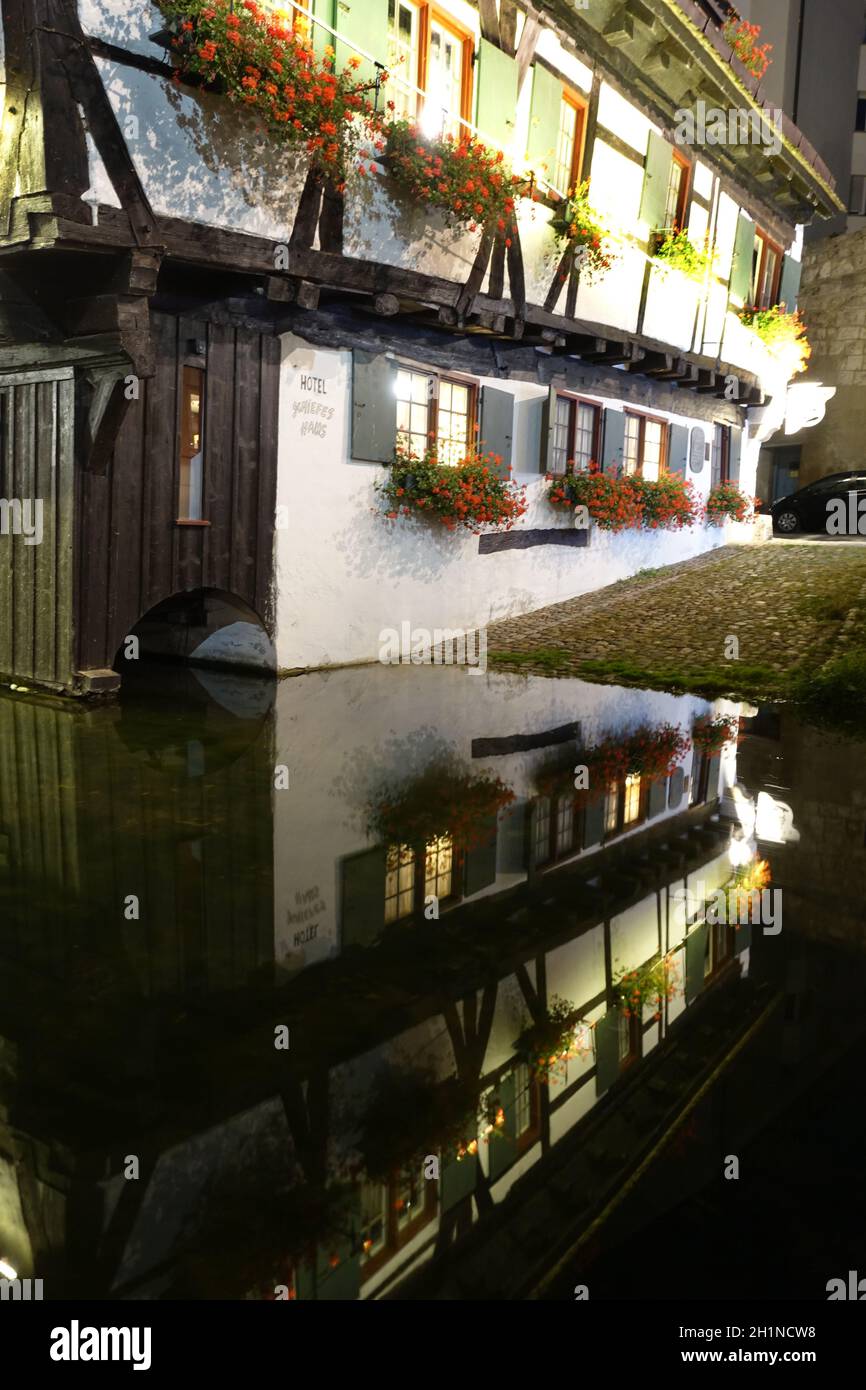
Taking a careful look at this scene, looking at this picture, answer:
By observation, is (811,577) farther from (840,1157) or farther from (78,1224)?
(78,1224)

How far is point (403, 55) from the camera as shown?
35.0 feet

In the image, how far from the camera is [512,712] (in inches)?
382

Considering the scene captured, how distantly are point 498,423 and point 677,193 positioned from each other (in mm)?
6043

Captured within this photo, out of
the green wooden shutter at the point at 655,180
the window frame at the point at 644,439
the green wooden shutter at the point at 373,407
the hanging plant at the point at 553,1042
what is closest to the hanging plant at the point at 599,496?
the window frame at the point at 644,439

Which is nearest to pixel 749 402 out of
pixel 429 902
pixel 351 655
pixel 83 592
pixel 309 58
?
pixel 351 655

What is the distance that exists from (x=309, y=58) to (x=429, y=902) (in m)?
7.31

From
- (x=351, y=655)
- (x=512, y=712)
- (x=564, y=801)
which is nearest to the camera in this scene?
(x=564, y=801)

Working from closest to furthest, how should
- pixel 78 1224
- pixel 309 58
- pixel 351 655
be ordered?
1. pixel 78 1224
2. pixel 309 58
3. pixel 351 655

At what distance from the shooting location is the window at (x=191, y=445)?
986 cm

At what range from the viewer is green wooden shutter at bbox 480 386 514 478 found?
525 inches

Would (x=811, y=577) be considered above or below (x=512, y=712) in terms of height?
above

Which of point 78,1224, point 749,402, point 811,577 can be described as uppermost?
point 749,402

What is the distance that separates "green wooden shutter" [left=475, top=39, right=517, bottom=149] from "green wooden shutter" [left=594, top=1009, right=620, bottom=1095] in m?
10.3

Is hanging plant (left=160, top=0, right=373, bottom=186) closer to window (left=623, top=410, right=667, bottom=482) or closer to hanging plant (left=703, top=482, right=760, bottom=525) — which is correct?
window (left=623, top=410, right=667, bottom=482)
